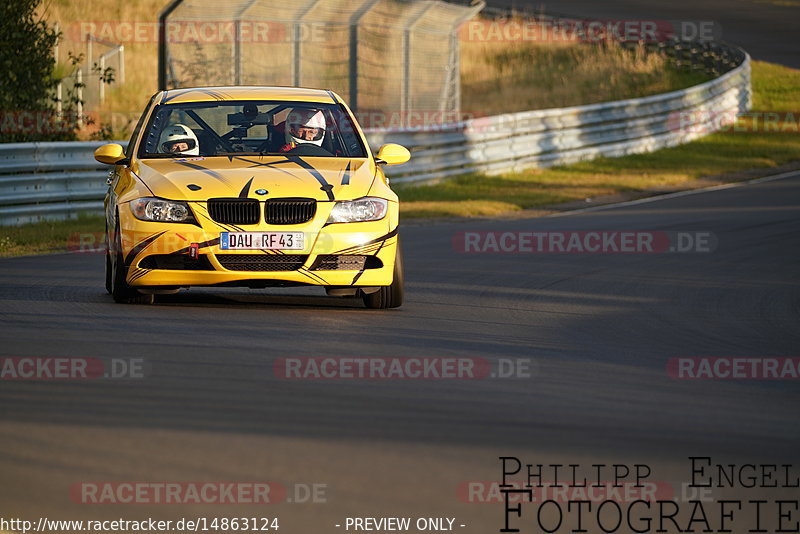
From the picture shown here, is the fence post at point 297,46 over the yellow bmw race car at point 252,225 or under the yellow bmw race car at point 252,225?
over

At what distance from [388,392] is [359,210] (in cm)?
281

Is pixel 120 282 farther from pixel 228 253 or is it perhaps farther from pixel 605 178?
pixel 605 178

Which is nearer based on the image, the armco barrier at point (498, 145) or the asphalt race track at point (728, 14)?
the armco barrier at point (498, 145)

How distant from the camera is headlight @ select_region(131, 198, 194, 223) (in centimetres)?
1005

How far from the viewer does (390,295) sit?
10.6 metres

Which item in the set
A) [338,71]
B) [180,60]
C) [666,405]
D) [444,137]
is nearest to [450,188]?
[444,137]

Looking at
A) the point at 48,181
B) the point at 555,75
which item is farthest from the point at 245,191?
the point at 555,75

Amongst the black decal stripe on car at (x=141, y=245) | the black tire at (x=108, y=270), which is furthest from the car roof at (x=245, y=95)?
the black decal stripe on car at (x=141, y=245)

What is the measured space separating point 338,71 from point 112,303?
47.5 feet

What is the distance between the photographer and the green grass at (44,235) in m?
15.4

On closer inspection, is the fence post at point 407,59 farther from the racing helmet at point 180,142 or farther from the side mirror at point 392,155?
the racing helmet at point 180,142

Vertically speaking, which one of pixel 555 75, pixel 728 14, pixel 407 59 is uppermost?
pixel 728 14

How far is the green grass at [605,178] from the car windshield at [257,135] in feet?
27.4

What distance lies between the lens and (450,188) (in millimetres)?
23359
